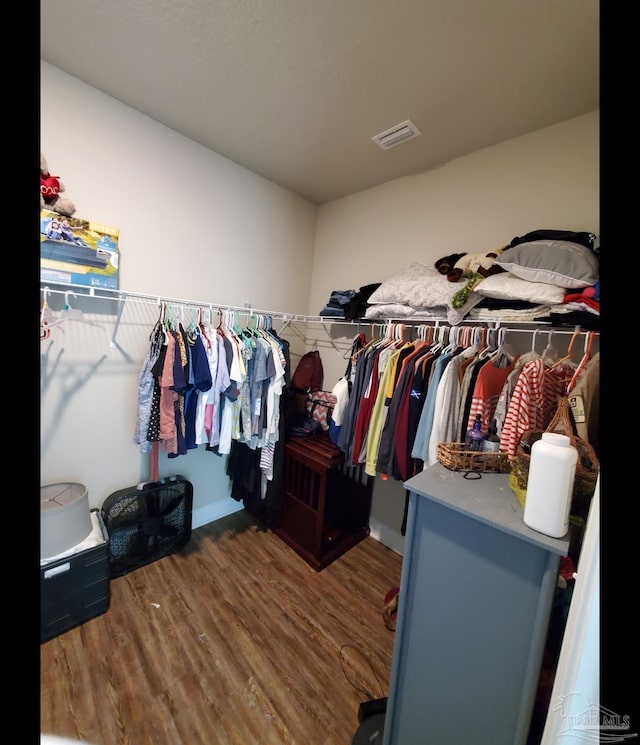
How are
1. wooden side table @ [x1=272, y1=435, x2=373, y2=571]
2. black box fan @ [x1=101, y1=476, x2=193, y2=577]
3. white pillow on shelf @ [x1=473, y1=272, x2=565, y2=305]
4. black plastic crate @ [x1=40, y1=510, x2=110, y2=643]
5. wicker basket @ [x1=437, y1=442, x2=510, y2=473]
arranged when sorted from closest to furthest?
wicker basket @ [x1=437, y1=442, x2=510, y2=473], white pillow on shelf @ [x1=473, y1=272, x2=565, y2=305], black plastic crate @ [x1=40, y1=510, x2=110, y2=643], black box fan @ [x1=101, y1=476, x2=193, y2=577], wooden side table @ [x1=272, y1=435, x2=373, y2=571]

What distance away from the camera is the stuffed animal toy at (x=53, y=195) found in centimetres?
146

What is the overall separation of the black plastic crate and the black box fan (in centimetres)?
20

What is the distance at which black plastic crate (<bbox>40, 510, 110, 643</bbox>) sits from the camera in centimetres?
148

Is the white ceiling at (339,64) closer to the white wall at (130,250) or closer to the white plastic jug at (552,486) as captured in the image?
the white wall at (130,250)

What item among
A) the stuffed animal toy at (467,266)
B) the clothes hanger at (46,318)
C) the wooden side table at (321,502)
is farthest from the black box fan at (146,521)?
the stuffed animal toy at (467,266)

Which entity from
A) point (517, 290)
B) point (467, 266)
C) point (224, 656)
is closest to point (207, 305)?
point (467, 266)

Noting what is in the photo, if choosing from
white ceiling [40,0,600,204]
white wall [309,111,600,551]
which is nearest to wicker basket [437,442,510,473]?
white wall [309,111,600,551]

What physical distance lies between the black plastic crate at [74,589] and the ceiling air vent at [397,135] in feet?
9.05

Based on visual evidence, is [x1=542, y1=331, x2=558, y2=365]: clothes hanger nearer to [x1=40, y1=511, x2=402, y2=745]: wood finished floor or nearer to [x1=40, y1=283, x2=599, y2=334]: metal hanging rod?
[x1=40, y1=283, x2=599, y2=334]: metal hanging rod

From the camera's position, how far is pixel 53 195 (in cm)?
149

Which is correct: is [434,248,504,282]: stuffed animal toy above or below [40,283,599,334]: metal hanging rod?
above

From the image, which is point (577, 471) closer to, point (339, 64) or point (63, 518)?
point (339, 64)

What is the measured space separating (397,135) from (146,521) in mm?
2822
